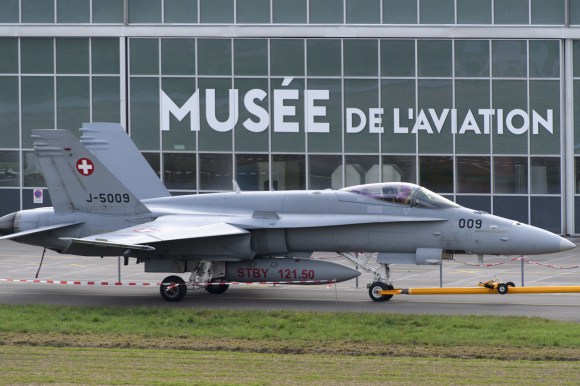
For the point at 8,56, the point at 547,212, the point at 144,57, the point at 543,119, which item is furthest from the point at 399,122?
the point at 8,56

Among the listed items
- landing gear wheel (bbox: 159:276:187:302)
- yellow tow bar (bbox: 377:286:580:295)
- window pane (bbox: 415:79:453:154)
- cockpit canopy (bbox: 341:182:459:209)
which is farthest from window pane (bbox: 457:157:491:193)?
landing gear wheel (bbox: 159:276:187:302)

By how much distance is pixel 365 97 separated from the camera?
40.0m

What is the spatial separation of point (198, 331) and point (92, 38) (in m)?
25.3

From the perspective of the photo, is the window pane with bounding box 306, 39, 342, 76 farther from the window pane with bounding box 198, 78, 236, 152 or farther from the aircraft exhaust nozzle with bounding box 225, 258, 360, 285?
the aircraft exhaust nozzle with bounding box 225, 258, 360, 285

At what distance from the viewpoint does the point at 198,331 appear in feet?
56.9

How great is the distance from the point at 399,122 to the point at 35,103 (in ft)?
46.3

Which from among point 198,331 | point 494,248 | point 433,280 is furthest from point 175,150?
point 198,331

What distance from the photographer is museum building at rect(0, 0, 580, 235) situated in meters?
39.8

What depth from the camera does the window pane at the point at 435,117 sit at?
130ft

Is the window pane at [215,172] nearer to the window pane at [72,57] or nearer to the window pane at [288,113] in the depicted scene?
the window pane at [288,113]

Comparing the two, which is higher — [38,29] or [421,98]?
[38,29]

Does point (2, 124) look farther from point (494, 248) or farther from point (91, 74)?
point (494, 248)

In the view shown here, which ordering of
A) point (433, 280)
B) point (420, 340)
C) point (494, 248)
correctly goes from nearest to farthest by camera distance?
point (420, 340), point (494, 248), point (433, 280)

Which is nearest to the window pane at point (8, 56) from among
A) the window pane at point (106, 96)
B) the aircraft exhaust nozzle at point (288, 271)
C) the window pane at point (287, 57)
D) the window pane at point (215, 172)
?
the window pane at point (106, 96)
